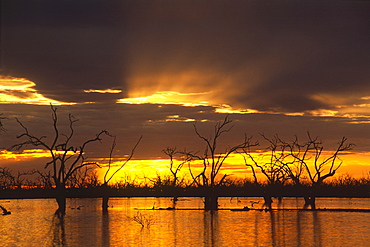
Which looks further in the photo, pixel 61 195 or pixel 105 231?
pixel 61 195

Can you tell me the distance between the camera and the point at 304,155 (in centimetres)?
6372

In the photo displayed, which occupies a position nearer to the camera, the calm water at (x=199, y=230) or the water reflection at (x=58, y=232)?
the calm water at (x=199, y=230)

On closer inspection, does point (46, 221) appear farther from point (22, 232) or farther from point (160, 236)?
point (160, 236)

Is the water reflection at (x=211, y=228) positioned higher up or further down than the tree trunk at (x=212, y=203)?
further down

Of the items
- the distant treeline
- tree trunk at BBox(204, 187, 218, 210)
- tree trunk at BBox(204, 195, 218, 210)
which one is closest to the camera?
tree trunk at BBox(204, 187, 218, 210)

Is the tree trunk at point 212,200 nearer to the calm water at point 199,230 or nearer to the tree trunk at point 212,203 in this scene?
the tree trunk at point 212,203

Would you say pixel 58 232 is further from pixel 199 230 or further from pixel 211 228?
pixel 211 228

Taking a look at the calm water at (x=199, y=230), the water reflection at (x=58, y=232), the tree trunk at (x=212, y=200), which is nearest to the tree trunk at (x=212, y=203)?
the tree trunk at (x=212, y=200)

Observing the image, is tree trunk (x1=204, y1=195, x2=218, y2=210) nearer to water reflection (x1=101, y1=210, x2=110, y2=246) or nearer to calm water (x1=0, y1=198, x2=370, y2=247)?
calm water (x1=0, y1=198, x2=370, y2=247)

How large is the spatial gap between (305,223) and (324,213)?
1046 centimetres

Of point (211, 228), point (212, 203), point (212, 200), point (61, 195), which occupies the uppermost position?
point (61, 195)

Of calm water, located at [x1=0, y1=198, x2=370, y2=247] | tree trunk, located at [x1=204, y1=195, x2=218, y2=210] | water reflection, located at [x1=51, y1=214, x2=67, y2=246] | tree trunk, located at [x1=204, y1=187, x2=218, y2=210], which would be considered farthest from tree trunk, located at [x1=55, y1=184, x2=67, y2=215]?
tree trunk, located at [x1=204, y1=195, x2=218, y2=210]

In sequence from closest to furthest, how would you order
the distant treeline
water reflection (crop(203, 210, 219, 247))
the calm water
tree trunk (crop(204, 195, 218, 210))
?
water reflection (crop(203, 210, 219, 247))
the calm water
tree trunk (crop(204, 195, 218, 210))
the distant treeline

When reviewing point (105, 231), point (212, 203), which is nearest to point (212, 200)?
point (212, 203)
